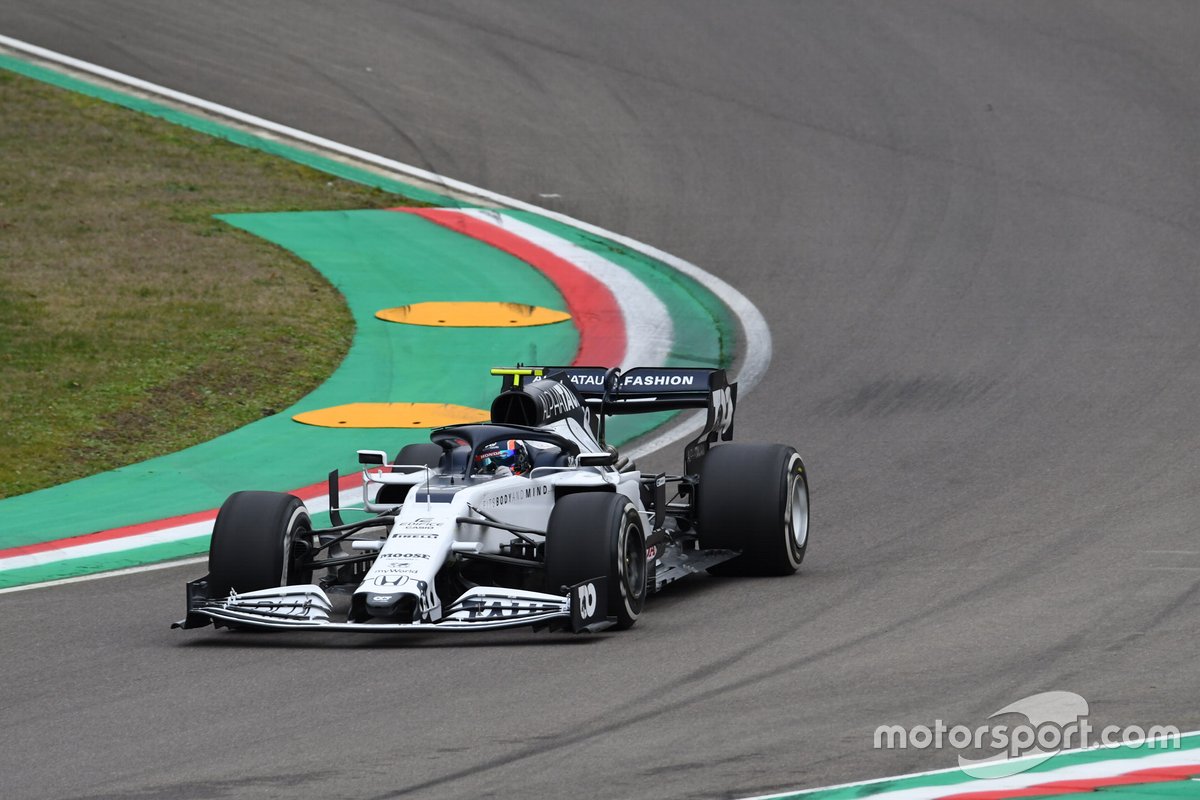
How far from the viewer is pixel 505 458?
1059 centimetres

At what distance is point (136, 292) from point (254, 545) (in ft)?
33.6

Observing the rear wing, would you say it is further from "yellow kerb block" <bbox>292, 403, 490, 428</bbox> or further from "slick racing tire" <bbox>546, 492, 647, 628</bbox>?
"yellow kerb block" <bbox>292, 403, 490, 428</bbox>

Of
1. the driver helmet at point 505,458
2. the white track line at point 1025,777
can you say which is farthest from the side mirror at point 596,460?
the white track line at point 1025,777

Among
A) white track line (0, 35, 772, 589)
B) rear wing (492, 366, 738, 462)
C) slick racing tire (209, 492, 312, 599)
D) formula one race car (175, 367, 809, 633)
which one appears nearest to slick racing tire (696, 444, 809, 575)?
formula one race car (175, 367, 809, 633)

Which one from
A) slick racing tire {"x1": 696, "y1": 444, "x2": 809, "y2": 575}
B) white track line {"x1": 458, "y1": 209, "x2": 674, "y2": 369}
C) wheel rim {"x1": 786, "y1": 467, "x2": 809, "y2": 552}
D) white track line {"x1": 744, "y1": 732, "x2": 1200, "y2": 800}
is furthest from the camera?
white track line {"x1": 458, "y1": 209, "x2": 674, "y2": 369}

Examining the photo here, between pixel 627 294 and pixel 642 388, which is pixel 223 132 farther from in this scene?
pixel 642 388

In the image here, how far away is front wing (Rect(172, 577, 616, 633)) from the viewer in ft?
30.3

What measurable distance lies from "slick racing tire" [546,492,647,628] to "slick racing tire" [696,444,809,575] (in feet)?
5.13

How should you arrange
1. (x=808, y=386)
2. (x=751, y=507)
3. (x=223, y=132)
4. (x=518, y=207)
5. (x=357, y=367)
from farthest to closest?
(x=223, y=132)
(x=518, y=207)
(x=357, y=367)
(x=808, y=386)
(x=751, y=507)

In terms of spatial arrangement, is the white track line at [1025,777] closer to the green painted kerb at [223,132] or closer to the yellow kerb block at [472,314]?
the yellow kerb block at [472,314]

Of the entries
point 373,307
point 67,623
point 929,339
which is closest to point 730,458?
point 67,623

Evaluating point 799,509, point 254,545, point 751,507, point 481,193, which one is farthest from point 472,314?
point 254,545

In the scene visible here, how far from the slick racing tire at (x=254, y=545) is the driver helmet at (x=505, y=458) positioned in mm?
1133

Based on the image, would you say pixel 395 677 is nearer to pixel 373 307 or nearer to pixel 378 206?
pixel 373 307
